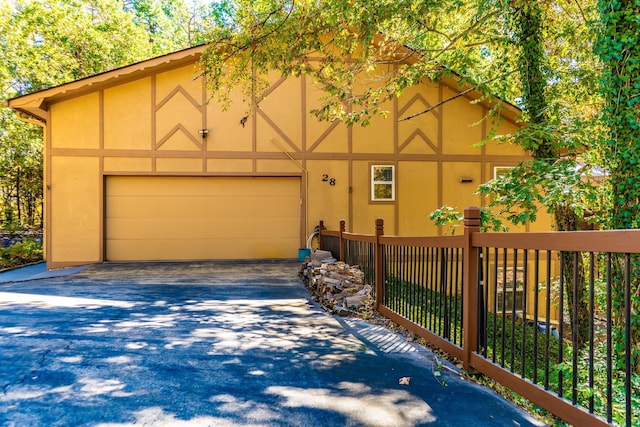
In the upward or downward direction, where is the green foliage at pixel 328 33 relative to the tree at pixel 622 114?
upward

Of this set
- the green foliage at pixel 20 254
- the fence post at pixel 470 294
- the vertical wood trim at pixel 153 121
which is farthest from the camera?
the green foliage at pixel 20 254

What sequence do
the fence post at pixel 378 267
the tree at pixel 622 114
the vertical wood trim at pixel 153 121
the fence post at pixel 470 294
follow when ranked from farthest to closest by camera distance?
the vertical wood trim at pixel 153 121
the fence post at pixel 378 267
the tree at pixel 622 114
the fence post at pixel 470 294

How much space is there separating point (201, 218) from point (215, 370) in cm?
687

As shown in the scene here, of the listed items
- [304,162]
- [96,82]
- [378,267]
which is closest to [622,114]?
[378,267]

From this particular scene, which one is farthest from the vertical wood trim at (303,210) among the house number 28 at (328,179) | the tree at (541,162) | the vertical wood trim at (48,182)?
the vertical wood trim at (48,182)

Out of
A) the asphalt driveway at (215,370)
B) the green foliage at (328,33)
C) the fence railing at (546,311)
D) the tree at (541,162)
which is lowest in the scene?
the asphalt driveway at (215,370)

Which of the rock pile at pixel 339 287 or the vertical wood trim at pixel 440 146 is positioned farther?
the vertical wood trim at pixel 440 146

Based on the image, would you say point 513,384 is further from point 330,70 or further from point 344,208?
point 344,208

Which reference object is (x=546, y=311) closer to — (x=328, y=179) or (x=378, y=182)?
(x=328, y=179)

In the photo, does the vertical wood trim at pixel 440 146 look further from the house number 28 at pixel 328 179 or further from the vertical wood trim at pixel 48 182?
the vertical wood trim at pixel 48 182

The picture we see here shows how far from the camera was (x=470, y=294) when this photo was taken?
2.81m

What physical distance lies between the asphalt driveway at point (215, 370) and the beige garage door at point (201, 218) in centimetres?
402

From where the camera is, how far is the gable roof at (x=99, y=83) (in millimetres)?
7988

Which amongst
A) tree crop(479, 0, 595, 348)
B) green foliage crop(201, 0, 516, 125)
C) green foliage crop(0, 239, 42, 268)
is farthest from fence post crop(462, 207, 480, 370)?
green foliage crop(0, 239, 42, 268)
